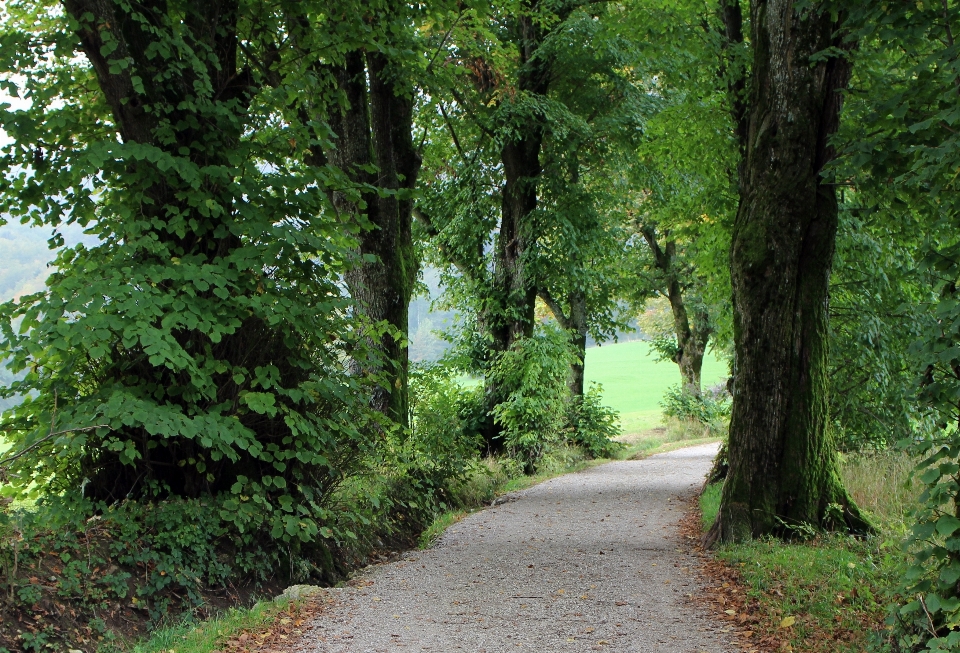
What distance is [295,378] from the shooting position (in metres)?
7.90

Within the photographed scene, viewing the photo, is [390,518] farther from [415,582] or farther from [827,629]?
[827,629]

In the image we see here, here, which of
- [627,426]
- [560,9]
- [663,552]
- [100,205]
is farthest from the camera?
[627,426]

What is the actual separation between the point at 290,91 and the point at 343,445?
3711mm

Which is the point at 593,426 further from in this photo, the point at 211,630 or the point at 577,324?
the point at 211,630

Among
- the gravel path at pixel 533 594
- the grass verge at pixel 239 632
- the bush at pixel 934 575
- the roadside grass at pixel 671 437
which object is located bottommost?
the roadside grass at pixel 671 437

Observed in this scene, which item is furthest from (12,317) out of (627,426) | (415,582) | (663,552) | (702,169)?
(627,426)

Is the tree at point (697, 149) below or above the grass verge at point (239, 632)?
above

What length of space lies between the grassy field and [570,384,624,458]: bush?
14.5 metres

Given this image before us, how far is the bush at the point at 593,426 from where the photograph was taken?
23.3m

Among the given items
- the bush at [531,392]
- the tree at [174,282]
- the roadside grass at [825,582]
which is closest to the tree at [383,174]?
the tree at [174,282]

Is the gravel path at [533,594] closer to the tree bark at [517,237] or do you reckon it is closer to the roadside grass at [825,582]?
the roadside grass at [825,582]

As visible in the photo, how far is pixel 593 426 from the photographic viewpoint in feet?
77.9

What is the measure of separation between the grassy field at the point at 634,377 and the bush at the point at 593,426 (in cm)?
1452

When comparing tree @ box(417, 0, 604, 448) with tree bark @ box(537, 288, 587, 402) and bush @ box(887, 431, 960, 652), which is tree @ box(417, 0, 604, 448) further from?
bush @ box(887, 431, 960, 652)
